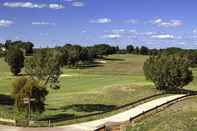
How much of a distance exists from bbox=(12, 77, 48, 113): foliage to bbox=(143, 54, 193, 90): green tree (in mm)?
35613

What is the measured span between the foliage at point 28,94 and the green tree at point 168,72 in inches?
1402

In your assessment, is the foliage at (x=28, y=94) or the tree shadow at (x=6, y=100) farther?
the tree shadow at (x=6, y=100)

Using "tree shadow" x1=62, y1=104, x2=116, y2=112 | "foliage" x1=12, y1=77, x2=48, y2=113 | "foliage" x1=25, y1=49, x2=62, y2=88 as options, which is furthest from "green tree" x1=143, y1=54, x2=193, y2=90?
"foliage" x1=12, y1=77, x2=48, y2=113

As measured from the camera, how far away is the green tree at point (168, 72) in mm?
80500

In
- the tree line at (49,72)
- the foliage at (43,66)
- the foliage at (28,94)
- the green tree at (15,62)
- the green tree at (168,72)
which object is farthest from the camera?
the green tree at (15,62)

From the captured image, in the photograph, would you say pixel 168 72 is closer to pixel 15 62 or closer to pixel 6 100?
pixel 6 100

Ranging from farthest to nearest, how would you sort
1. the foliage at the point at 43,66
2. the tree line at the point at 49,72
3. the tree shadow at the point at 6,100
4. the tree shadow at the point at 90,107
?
1. the tree shadow at the point at 6,100
2. the foliage at the point at 43,66
3. the tree shadow at the point at 90,107
4. the tree line at the point at 49,72

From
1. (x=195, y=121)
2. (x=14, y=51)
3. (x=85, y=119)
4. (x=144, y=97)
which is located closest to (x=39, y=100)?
(x=85, y=119)

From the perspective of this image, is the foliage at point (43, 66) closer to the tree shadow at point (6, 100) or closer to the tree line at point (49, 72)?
the tree line at point (49, 72)

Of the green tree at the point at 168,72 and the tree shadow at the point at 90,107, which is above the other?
the green tree at the point at 168,72

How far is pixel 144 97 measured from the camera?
229 feet

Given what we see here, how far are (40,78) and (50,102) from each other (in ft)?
31.9

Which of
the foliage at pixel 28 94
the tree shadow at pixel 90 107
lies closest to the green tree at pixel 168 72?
the tree shadow at pixel 90 107

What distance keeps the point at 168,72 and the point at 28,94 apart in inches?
1486
